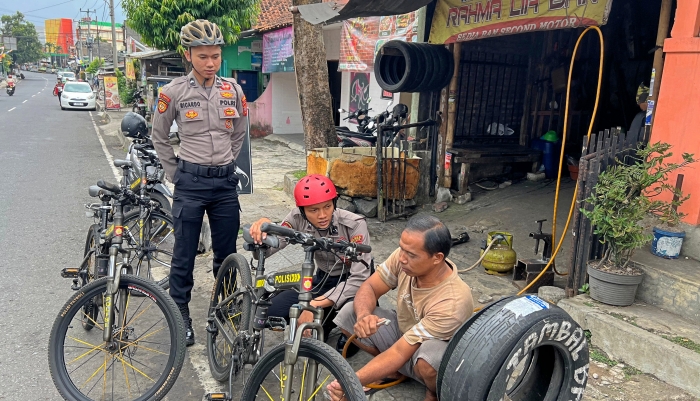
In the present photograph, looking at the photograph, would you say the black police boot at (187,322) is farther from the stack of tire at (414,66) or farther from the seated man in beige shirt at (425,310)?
the stack of tire at (414,66)

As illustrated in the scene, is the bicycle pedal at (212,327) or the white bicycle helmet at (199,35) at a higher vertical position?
the white bicycle helmet at (199,35)

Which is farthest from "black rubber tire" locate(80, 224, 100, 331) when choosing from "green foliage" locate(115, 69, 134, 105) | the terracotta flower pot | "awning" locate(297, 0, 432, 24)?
"green foliage" locate(115, 69, 134, 105)

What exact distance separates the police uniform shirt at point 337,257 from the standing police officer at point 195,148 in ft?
2.17

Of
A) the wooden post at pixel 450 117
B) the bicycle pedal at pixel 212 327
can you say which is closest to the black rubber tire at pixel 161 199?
the bicycle pedal at pixel 212 327

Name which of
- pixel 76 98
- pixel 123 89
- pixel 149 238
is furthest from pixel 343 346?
pixel 123 89

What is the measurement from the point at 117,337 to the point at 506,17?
5445 millimetres

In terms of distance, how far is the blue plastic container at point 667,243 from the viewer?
3980 mm

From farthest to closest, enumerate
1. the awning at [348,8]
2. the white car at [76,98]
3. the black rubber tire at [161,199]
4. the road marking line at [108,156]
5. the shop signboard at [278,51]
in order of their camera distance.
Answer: the white car at [76,98], the shop signboard at [278,51], the road marking line at [108,156], the awning at [348,8], the black rubber tire at [161,199]

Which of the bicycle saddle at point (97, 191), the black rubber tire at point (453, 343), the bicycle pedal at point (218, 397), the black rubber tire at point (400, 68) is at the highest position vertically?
the black rubber tire at point (400, 68)

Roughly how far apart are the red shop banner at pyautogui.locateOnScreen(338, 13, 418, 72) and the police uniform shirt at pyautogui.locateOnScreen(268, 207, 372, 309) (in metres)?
5.46

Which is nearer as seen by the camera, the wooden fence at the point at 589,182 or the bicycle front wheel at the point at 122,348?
the bicycle front wheel at the point at 122,348

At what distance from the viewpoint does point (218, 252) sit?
3945mm

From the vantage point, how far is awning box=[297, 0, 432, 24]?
6.30 m

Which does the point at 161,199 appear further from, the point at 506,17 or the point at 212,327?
the point at 506,17
